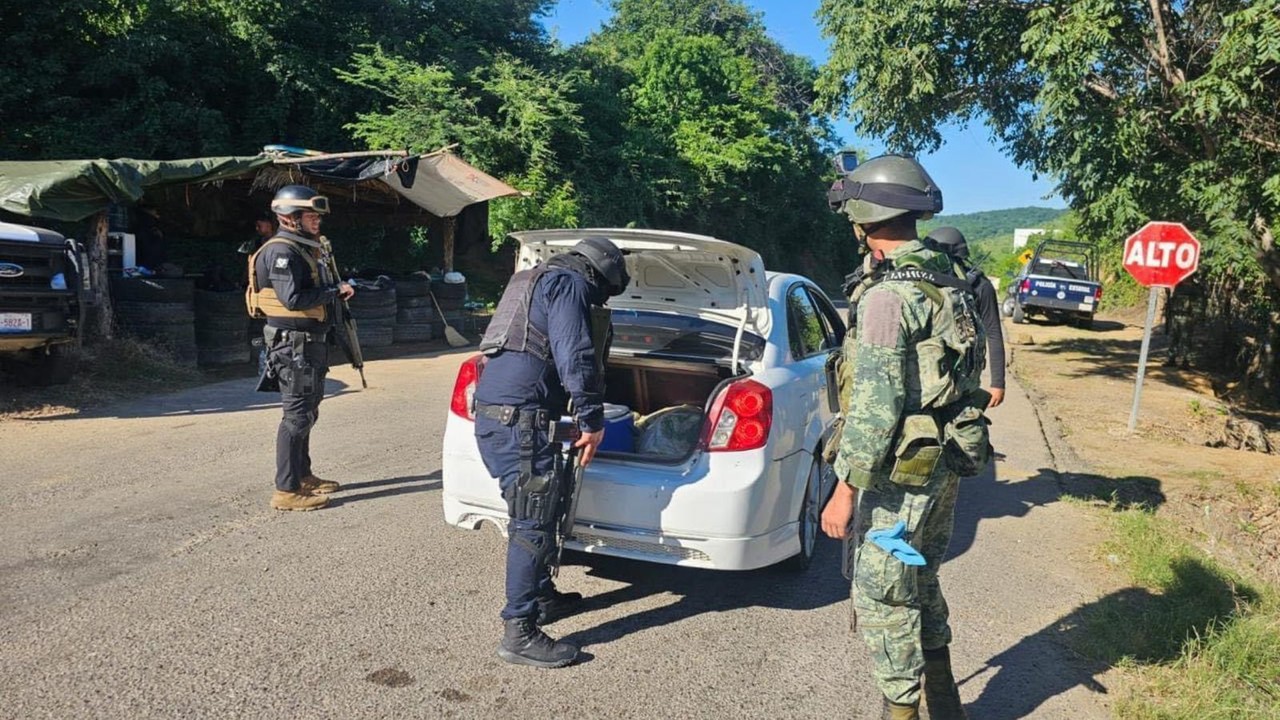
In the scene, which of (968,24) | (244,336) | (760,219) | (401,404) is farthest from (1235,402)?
(760,219)

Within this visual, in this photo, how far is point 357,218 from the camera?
16344mm

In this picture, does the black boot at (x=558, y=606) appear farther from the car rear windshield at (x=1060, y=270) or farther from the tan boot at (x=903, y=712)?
the car rear windshield at (x=1060, y=270)

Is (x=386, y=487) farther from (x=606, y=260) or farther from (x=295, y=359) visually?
(x=606, y=260)

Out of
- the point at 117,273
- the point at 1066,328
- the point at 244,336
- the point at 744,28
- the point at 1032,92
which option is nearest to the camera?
the point at 117,273

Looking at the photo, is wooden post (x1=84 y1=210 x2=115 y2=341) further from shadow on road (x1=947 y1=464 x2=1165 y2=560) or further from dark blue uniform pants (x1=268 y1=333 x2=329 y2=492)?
shadow on road (x1=947 y1=464 x2=1165 y2=560)

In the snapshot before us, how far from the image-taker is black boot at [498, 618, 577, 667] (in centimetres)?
336

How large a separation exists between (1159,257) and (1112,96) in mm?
2549

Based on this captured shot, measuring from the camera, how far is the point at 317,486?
5453 millimetres

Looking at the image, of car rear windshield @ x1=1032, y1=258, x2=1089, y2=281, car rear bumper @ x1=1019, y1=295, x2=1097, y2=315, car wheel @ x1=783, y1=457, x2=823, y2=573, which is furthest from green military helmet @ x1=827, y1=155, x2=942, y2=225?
car rear windshield @ x1=1032, y1=258, x2=1089, y2=281

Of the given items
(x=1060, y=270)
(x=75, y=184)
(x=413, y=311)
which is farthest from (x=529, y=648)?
(x=1060, y=270)

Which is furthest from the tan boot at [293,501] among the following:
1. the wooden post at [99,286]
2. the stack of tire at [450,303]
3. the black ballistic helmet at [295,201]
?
the stack of tire at [450,303]

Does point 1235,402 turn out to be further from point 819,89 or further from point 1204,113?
point 819,89

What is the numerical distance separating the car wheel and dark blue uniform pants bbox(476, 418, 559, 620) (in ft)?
4.69

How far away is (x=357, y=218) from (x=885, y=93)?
9.93 m
